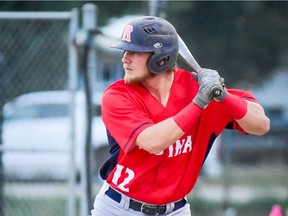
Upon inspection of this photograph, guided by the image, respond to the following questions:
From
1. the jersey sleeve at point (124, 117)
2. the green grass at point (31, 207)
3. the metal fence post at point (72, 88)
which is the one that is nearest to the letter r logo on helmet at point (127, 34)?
the jersey sleeve at point (124, 117)

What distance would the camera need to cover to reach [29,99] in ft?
26.7

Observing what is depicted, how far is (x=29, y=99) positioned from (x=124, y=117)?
363cm

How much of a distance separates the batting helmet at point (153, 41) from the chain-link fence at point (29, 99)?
9.58 ft

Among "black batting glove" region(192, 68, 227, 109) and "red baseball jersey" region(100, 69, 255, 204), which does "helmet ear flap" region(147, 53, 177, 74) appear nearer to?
"red baseball jersey" region(100, 69, 255, 204)

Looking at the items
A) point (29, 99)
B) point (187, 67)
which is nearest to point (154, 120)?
point (187, 67)

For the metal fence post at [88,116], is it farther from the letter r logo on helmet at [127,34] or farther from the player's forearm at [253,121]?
the player's forearm at [253,121]

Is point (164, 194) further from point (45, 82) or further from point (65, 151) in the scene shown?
point (45, 82)

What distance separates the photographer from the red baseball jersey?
4.65 m

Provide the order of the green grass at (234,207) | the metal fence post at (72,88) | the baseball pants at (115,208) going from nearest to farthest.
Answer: the baseball pants at (115,208) → the metal fence post at (72,88) → the green grass at (234,207)

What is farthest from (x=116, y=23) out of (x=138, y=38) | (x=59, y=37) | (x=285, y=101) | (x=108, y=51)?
(x=138, y=38)

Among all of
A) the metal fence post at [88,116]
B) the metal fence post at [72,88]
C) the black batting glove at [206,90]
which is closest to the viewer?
the black batting glove at [206,90]

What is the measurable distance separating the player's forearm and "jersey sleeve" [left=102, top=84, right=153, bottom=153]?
47 centimetres

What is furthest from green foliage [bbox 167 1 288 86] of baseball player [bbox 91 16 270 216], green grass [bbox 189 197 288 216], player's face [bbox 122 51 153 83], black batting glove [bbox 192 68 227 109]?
black batting glove [bbox 192 68 227 109]

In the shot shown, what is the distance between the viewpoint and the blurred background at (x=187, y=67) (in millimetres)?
7793
